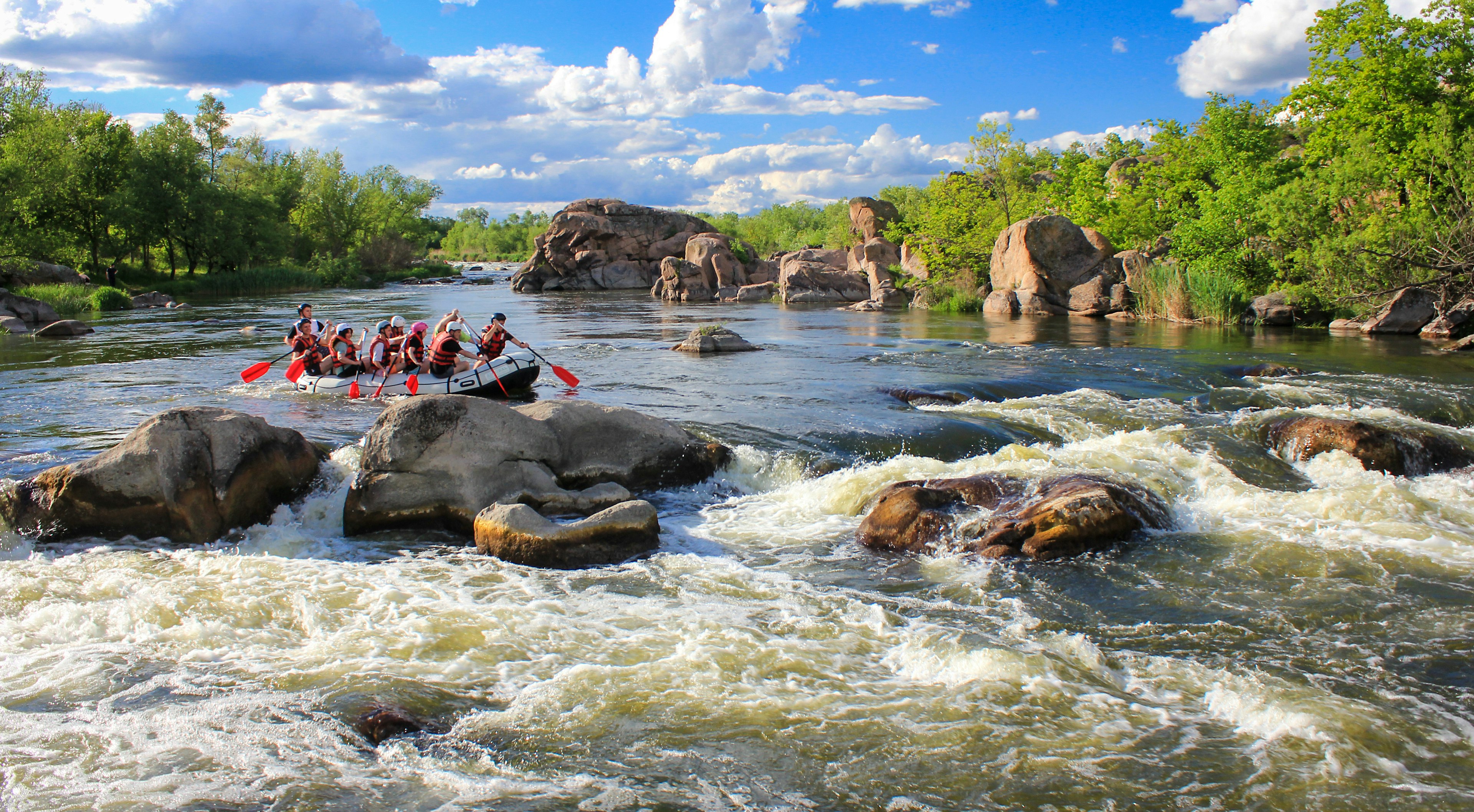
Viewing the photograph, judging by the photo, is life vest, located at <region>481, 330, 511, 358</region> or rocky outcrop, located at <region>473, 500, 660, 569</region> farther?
life vest, located at <region>481, 330, 511, 358</region>

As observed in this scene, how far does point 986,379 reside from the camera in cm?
1580

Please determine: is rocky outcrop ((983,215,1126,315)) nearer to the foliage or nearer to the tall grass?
the tall grass

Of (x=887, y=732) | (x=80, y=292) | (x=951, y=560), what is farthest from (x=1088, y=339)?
(x=80, y=292)

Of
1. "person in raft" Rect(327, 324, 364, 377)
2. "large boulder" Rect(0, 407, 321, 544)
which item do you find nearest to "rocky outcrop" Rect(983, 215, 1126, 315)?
"person in raft" Rect(327, 324, 364, 377)

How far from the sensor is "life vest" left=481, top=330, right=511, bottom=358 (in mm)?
15945

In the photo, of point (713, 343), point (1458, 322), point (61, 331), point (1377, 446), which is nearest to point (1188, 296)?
point (1458, 322)

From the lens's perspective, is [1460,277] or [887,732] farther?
[1460,277]

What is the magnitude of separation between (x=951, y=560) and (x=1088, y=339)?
16.4 metres

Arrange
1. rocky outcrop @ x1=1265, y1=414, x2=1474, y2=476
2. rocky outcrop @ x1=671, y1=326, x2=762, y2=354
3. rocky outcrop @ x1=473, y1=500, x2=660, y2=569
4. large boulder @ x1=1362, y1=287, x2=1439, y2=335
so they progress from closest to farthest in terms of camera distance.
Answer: rocky outcrop @ x1=473, y1=500, x2=660, y2=569
rocky outcrop @ x1=1265, y1=414, x2=1474, y2=476
rocky outcrop @ x1=671, y1=326, x2=762, y2=354
large boulder @ x1=1362, y1=287, x2=1439, y2=335

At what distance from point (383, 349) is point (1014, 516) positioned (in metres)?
11.8

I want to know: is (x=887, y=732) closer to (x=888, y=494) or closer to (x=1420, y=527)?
(x=888, y=494)

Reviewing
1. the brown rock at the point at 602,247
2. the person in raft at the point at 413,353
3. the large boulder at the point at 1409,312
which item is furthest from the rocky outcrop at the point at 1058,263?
the brown rock at the point at 602,247

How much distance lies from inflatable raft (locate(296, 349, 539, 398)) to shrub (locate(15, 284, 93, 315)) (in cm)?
2395

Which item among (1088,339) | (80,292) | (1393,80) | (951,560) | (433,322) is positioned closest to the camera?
(951,560)
